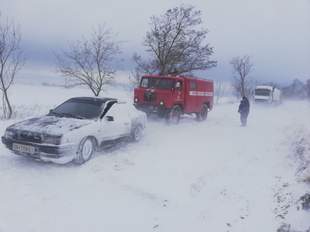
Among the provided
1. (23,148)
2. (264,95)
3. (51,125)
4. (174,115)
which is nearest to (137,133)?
(51,125)

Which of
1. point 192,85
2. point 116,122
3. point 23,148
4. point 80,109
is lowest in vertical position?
point 23,148

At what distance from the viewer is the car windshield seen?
7104 millimetres

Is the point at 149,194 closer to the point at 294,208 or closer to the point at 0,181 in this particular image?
the point at 294,208

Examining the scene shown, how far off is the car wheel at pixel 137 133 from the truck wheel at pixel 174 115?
2.81 meters

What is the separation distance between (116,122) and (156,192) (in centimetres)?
300

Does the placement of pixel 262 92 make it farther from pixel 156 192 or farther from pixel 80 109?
pixel 156 192

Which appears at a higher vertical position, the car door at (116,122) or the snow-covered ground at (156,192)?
the car door at (116,122)

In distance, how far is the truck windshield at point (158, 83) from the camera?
39.4ft

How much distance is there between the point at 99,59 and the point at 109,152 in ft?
42.2

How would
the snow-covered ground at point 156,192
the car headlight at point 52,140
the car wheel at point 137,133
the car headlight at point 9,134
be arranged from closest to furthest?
the snow-covered ground at point 156,192
the car headlight at point 52,140
the car headlight at point 9,134
the car wheel at point 137,133

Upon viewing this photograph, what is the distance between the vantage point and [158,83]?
12180 millimetres

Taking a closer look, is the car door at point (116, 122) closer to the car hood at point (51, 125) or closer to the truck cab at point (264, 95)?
the car hood at point (51, 125)

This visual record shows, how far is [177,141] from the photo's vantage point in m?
8.86

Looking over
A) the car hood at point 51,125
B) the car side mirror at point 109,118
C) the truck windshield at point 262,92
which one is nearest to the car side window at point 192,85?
the car side mirror at point 109,118
